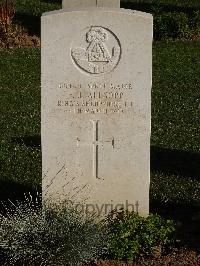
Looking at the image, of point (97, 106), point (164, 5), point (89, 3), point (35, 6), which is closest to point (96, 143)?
point (97, 106)

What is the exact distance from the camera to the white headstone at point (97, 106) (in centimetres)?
590

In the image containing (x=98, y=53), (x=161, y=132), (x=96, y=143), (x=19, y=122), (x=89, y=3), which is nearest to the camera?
(x=98, y=53)

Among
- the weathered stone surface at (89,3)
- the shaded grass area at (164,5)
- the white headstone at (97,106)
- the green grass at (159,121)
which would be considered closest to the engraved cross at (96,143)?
the white headstone at (97,106)

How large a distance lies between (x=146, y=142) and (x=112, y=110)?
443mm

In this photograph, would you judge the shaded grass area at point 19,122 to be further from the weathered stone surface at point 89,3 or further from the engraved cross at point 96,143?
the weathered stone surface at point 89,3

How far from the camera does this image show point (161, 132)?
10188mm

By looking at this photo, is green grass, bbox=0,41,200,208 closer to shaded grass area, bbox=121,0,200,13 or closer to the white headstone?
the white headstone

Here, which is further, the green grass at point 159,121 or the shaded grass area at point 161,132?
the green grass at point 159,121

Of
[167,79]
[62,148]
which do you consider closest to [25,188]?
[62,148]

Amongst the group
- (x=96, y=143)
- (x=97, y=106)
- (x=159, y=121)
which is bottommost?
(x=159, y=121)

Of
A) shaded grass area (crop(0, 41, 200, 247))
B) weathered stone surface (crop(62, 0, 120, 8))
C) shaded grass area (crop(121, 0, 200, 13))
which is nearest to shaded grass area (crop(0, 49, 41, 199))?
shaded grass area (crop(0, 41, 200, 247))

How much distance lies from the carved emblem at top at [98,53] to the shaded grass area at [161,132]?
6.07 feet

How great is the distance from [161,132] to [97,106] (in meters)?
4.18

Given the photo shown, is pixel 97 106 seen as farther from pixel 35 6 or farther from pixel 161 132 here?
pixel 35 6
